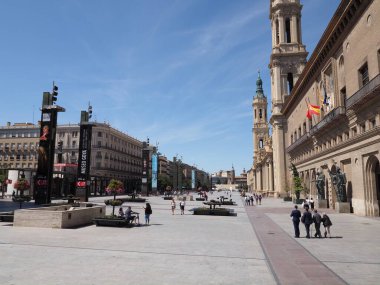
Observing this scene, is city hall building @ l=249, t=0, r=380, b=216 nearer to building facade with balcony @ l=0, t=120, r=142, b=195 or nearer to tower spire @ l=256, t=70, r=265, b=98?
building facade with balcony @ l=0, t=120, r=142, b=195

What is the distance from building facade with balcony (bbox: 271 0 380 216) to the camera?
1030 inches

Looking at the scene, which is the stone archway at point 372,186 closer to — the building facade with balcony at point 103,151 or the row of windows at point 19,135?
the building facade with balcony at point 103,151

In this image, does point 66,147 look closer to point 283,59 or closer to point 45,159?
point 45,159

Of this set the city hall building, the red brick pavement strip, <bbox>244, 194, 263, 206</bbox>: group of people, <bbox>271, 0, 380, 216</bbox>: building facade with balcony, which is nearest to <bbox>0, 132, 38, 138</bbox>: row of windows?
<bbox>244, 194, 263, 206</bbox>: group of people

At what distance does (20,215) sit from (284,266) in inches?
647

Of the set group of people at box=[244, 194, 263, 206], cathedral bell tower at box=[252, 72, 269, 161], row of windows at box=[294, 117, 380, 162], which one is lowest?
group of people at box=[244, 194, 263, 206]

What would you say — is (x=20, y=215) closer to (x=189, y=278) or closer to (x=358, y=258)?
(x=189, y=278)

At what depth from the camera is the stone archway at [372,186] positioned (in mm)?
27188

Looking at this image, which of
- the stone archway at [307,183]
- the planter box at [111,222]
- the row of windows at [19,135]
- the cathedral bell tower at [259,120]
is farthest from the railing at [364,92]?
the cathedral bell tower at [259,120]

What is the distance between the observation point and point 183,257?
12102 mm

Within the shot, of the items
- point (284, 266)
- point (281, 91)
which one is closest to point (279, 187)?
point (281, 91)

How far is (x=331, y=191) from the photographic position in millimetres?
37250

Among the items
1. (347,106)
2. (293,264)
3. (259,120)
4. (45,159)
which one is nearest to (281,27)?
(347,106)

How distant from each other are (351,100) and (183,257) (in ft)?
78.5
